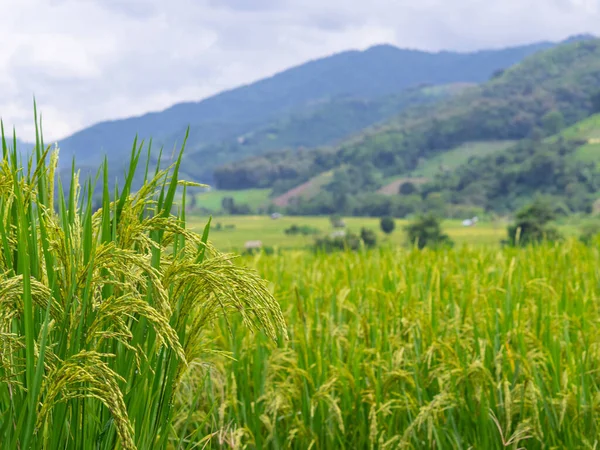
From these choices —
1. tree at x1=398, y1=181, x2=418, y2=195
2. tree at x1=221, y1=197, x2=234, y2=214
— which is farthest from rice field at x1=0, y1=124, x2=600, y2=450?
tree at x1=221, y1=197, x2=234, y2=214

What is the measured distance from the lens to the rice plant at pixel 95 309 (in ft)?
6.11

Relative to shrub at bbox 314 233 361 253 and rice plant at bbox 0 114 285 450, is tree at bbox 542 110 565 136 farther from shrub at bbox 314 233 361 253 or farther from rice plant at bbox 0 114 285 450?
rice plant at bbox 0 114 285 450

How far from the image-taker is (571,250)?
9.57 meters

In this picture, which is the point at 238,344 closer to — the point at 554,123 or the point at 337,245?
the point at 337,245

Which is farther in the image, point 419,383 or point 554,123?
point 554,123

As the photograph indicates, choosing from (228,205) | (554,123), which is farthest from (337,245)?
(554,123)

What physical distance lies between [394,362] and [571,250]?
6105 millimetres

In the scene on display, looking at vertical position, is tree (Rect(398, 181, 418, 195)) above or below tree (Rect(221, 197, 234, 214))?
above

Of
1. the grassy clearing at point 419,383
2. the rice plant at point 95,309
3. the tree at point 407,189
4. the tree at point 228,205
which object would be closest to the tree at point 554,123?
the tree at point 407,189

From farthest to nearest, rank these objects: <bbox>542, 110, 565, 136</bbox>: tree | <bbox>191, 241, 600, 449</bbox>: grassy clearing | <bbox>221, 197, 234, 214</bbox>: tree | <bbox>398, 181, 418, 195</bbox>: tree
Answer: <bbox>542, 110, 565, 136</bbox>: tree → <bbox>221, 197, 234, 214</bbox>: tree → <bbox>398, 181, 418, 195</bbox>: tree → <bbox>191, 241, 600, 449</bbox>: grassy clearing

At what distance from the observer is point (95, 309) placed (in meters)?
2.04

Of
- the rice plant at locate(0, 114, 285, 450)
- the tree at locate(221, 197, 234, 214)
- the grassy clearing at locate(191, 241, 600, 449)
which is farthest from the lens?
the tree at locate(221, 197, 234, 214)

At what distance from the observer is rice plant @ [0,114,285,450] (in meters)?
1.86

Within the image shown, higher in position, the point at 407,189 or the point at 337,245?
the point at 407,189
